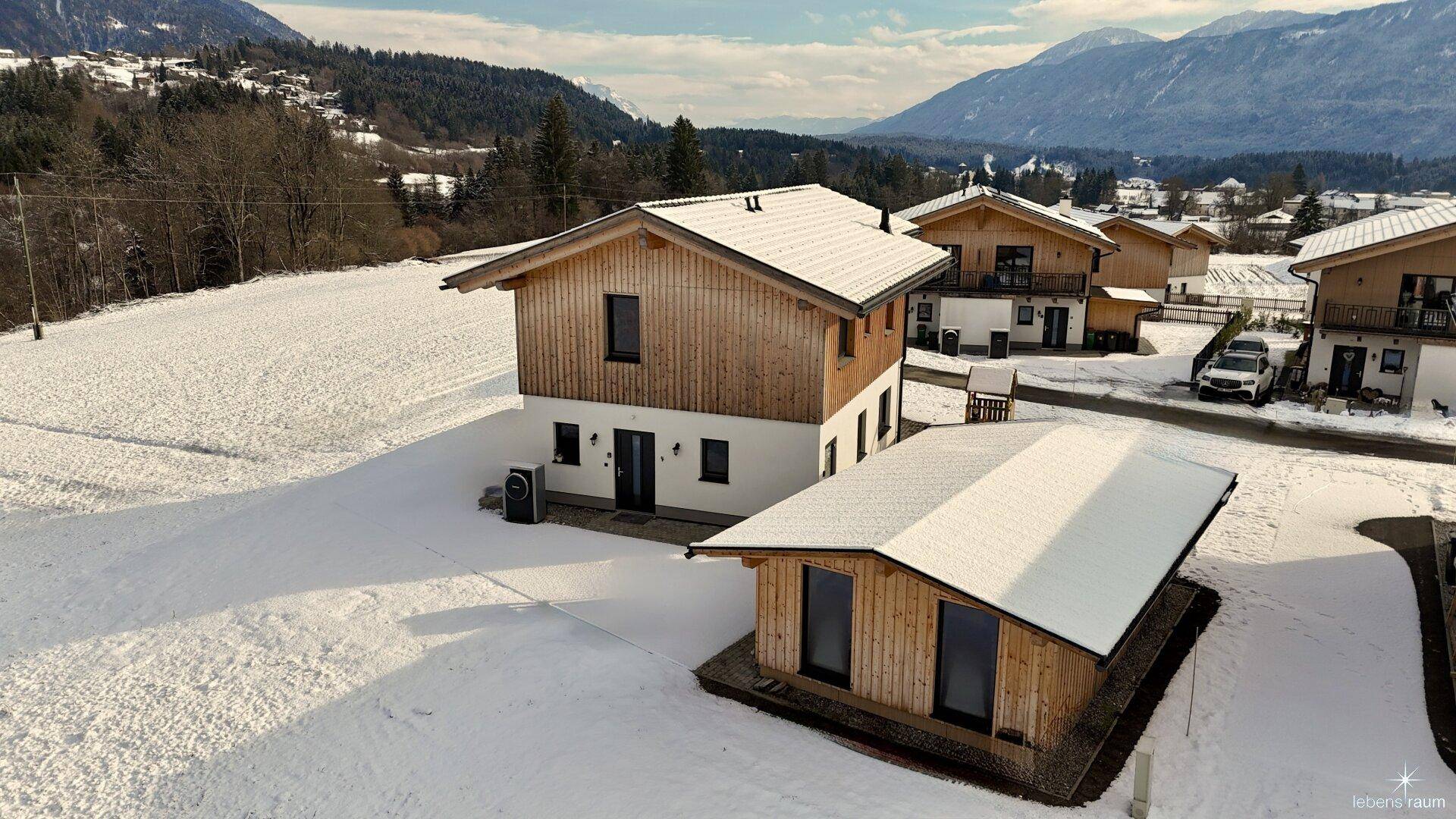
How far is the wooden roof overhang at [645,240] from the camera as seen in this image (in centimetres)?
1650

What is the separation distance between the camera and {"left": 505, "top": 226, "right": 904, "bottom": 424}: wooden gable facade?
1747 cm

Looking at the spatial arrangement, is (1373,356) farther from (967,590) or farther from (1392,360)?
(967,590)

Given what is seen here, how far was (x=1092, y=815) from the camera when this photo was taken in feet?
32.0

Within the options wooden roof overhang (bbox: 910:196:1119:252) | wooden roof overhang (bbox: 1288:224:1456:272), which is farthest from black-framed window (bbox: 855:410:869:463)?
wooden roof overhang (bbox: 910:196:1119:252)

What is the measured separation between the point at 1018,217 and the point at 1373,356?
14218 mm

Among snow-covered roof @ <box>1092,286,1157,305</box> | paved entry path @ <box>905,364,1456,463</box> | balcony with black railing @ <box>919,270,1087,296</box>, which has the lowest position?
paved entry path @ <box>905,364,1456,463</box>

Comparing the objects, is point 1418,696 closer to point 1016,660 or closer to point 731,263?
point 1016,660

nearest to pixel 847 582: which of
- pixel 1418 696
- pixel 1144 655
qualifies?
pixel 1144 655

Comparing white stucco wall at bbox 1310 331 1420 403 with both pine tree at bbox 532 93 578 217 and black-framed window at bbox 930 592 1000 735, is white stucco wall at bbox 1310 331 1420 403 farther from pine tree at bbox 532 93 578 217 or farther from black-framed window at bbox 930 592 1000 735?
pine tree at bbox 532 93 578 217

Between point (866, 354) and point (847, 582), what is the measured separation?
376 inches

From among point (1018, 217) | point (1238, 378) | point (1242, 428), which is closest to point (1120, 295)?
point (1018, 217)

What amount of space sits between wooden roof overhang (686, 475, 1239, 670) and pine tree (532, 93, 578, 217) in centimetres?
7087

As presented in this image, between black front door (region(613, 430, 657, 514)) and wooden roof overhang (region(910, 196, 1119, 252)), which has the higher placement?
wooden roof overhang (region(910, 196, 1119, 252))

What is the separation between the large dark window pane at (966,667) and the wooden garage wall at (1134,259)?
136 feet
